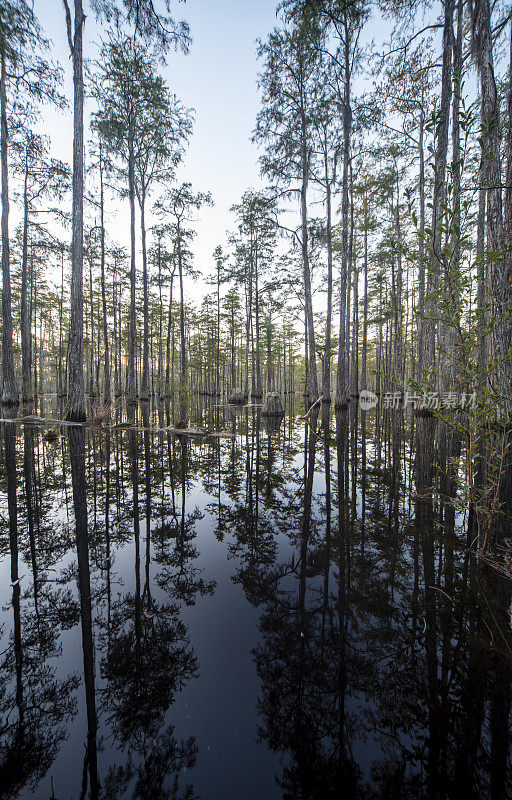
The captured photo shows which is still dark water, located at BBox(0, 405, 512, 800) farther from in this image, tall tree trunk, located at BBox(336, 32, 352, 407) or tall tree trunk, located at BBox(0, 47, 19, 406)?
tall tree trunk, located at BBox(0, 47, 19, 406)

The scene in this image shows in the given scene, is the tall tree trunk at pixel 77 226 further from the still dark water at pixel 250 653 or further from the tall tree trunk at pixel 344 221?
the tall tree trunk at pixel 344 221

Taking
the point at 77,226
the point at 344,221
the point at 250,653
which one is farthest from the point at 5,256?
the point at 250,653

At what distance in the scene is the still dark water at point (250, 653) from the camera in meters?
1.03

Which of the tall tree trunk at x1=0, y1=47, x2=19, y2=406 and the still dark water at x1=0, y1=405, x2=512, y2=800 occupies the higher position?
the tall tree trunk at x1=0, y1=47, x2=19, y2=406

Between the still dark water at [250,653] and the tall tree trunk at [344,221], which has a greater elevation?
the tall tree trunk at [344,221]

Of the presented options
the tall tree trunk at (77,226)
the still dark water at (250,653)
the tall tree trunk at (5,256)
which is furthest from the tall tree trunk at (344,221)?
the tall tree trunk at (5,256)

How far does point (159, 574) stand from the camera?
2.25m

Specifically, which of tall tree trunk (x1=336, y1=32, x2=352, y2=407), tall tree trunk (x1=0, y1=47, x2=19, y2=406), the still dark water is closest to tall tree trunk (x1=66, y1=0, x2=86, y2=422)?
tall tree trunk (x1=0, y1=47, x2=19, y2=406)

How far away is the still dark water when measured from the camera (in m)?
1.03

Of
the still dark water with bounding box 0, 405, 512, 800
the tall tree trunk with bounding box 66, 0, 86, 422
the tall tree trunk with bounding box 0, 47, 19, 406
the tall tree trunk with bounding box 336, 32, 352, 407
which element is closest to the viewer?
the still dark water with bounding box 0, 405, 512, 800

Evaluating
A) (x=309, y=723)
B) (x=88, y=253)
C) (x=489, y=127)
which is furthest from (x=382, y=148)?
(x=88, y=253)

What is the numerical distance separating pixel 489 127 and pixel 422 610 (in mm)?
3554

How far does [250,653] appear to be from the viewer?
60.4 inches

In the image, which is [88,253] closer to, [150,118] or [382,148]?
[150,118]
